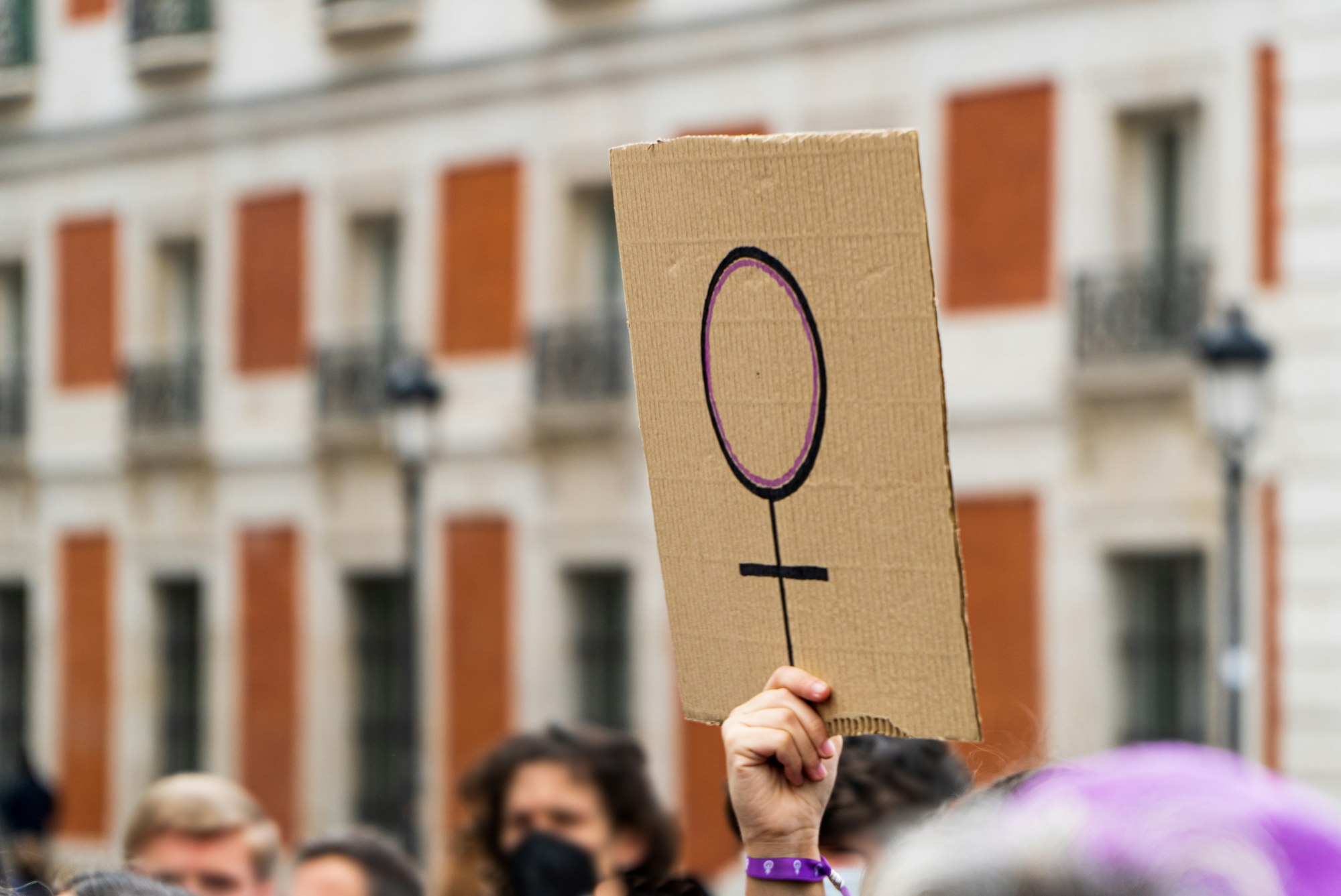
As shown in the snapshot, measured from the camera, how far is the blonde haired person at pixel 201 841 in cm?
591

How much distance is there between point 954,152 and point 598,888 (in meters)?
13.4

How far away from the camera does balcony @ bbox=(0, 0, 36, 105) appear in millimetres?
25656

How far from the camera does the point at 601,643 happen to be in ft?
63.6

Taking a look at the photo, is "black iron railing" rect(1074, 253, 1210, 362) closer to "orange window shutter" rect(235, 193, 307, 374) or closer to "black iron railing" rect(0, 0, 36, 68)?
"orange window shutter" rect(235, 193, 307, 374)

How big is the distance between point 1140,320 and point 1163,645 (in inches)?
81.6

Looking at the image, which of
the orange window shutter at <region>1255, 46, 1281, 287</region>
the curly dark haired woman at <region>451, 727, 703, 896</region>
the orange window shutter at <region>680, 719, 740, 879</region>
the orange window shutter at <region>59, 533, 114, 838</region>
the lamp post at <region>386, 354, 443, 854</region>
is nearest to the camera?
the curly dark haired woman at <region>451, 727, 703, 896</region>

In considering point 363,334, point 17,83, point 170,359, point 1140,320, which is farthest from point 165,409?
point 1140,320

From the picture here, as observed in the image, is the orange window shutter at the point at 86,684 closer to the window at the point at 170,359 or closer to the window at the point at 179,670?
the window at the point at 179,670

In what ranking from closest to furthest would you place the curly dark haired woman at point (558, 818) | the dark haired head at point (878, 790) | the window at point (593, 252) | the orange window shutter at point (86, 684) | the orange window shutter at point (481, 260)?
the dark haired head at point (878, 790), the curly dark haired woman at point (558, 818), the window at point (593, 252), the orange window shutter at point (481, 260), the orange window shutter at point (86, 684)

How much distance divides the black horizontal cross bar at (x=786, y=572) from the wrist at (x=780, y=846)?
251mm

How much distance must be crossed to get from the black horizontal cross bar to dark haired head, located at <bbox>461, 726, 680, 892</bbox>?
3487 mm

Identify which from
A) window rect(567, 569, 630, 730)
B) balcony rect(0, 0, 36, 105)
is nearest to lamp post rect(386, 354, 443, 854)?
window rect(567, 569, 630, 730)

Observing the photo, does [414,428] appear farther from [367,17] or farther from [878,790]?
[878,790]

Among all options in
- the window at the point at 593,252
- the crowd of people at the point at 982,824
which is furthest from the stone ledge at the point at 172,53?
the crowd of people at the point at 982,824
